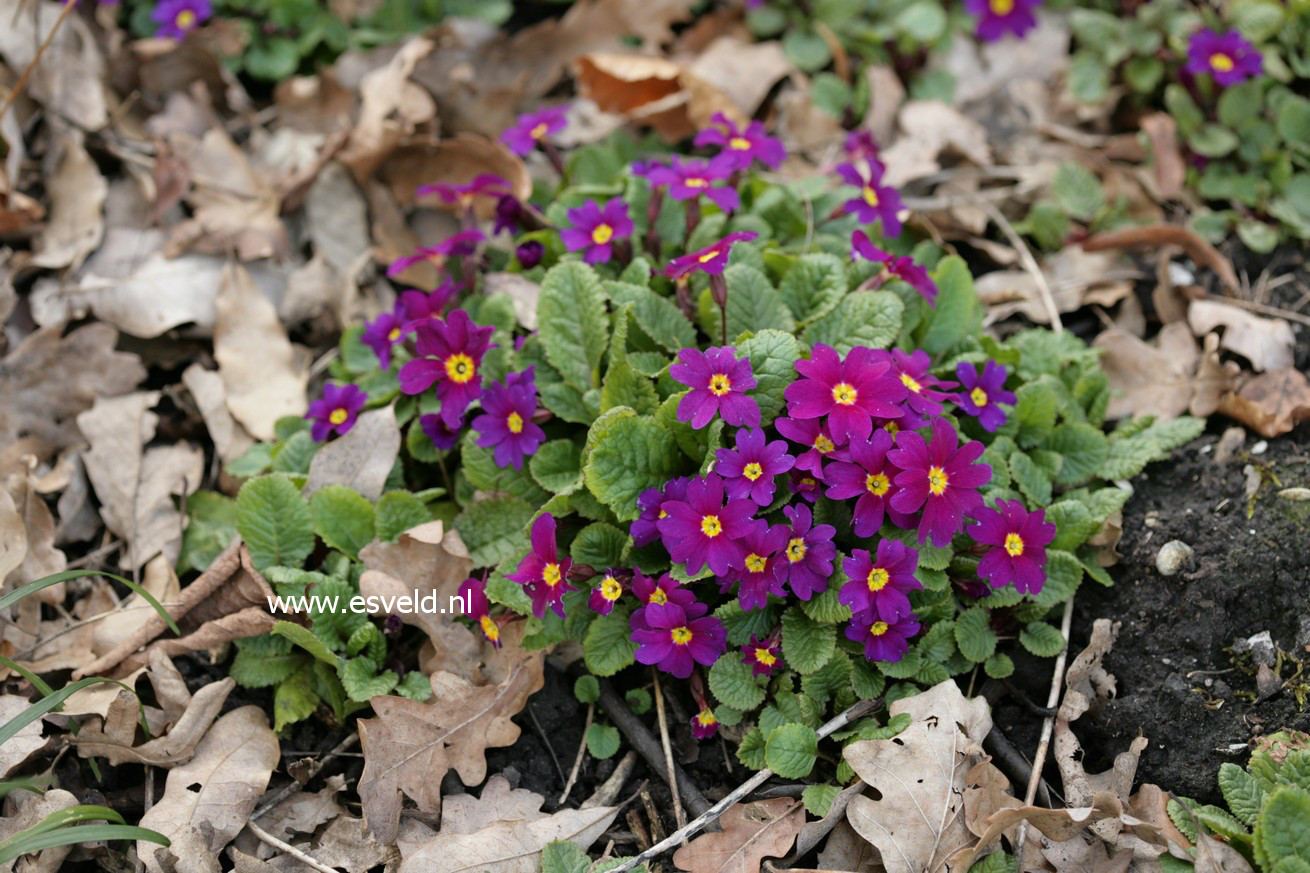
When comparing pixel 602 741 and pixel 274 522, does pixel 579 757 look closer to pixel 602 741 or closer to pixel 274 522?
pixel 602 741

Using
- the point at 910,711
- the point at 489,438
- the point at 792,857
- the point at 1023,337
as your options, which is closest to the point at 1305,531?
the point at 1023,337

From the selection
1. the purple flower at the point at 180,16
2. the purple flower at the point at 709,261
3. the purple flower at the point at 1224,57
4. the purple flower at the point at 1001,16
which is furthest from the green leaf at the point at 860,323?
the purple flower at the point at 180,16

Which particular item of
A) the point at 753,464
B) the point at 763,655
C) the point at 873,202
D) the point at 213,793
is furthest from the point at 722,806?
the point at 873,202

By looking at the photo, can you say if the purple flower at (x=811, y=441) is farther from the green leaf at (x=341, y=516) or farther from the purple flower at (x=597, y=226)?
the green leaf at (x=341, y=516)

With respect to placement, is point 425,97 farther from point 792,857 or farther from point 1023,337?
point 792,857

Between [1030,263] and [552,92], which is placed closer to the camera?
[1030,263]

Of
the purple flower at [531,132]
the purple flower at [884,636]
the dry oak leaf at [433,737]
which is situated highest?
the purple flower at [531,132]

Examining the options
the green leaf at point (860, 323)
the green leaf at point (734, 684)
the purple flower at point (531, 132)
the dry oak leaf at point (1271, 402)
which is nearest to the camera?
the green leaf at point (734, 684)
